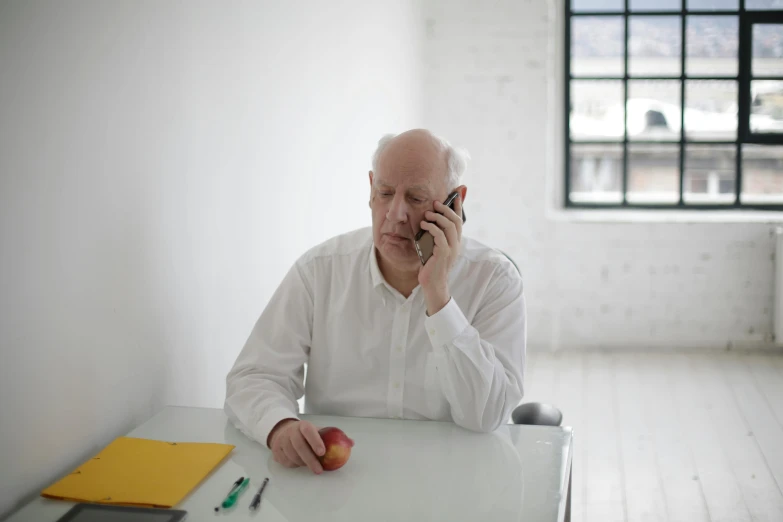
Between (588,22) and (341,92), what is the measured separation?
256 cm

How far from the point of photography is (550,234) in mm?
5262

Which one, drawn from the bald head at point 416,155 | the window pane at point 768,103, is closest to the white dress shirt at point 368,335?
the bald head at point 416,155

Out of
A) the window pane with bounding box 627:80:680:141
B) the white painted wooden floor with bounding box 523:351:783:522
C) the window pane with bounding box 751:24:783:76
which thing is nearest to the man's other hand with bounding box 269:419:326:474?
the white painted wooden floor with bounding box 523:351:783:522

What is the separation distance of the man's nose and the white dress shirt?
0.18 metres

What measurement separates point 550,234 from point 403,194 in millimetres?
3482

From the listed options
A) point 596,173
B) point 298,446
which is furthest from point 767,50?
point 298,446

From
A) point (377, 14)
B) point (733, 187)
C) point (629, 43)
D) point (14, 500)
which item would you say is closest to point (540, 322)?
point (733, 187)

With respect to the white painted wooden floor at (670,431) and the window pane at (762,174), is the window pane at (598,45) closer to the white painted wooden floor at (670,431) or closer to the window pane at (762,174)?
the window pane at (762,174)

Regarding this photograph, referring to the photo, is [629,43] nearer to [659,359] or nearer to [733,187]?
[733,187]

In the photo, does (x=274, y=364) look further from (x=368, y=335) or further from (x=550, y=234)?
(x=550, y=234)

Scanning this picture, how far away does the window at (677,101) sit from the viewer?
17.1ft

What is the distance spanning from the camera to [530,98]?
17.1ft

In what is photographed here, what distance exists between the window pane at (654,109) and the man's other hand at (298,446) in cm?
434

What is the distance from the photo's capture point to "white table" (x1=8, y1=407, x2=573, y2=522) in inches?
54.9
